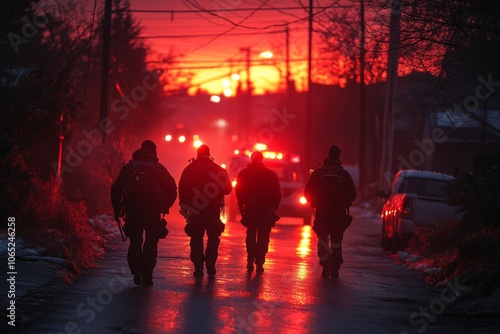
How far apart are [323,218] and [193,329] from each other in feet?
21.2

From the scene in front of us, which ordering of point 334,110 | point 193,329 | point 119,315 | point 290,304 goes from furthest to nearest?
point 334,110 → point 290,304 → point 119,315 → point 193,329

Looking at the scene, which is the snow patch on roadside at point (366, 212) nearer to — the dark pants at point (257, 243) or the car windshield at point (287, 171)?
the car windshield at point (287, 171)

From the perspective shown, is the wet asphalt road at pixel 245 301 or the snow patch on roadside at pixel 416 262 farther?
the snow patch on roadside at pixel 416 262

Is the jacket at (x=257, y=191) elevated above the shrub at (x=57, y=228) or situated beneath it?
elevated above

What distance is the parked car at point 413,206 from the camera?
2172cm

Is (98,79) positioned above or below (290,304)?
above

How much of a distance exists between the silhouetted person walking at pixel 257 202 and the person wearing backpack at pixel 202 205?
1.34 metres

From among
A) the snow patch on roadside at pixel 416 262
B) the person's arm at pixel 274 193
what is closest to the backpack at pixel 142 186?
the person's arm at pixel 274 193

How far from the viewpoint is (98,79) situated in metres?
51.5

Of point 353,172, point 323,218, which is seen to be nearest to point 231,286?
point 323,218

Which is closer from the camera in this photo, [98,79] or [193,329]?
[193,329]

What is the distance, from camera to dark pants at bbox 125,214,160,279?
13.8 metres

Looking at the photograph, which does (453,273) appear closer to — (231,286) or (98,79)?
(231,286)

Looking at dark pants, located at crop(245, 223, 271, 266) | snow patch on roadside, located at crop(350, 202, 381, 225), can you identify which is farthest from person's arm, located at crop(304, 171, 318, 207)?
snow patch on roadside, located at crop(350, 202, 381, 225)
